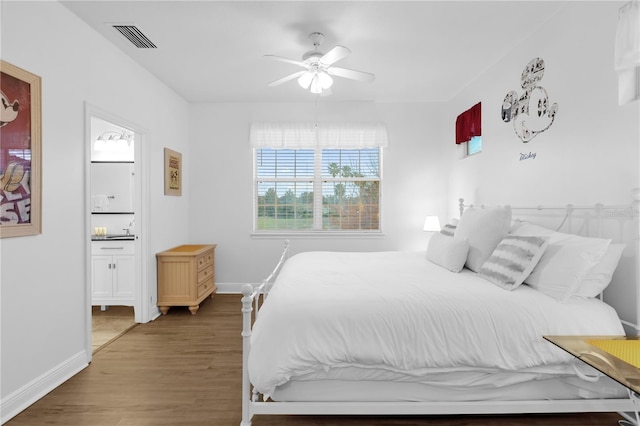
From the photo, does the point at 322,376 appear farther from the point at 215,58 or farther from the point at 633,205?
the point at 215,58

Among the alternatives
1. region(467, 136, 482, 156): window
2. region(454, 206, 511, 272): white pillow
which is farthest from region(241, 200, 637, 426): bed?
region(467, 136, 482, 156): window

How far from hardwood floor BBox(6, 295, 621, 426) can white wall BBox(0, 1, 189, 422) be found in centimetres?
20

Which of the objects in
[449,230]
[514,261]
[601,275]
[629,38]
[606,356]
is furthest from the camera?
[449,230]

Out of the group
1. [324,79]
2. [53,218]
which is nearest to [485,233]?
[324,79]

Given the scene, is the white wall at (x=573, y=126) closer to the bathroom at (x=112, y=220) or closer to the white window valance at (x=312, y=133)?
the white window valance at (x=312, y=133)

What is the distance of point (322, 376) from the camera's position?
1.70m

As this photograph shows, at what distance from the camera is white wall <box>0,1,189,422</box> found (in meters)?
1.99

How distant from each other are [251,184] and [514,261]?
3464 mm

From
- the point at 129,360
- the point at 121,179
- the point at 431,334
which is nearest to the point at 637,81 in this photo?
the point at 431,334

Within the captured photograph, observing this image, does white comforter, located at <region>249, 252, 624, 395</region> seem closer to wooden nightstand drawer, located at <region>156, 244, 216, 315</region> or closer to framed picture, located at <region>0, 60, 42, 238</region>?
framed picture, located at <region>0, 60, 42, 238</region>

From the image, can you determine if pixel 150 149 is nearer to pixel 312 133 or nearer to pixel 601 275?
pixel 312 133

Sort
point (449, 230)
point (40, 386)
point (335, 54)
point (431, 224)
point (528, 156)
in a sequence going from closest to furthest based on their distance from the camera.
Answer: point (40, 386)
point (335, 54)
point (528, 156)
point (449, 230)
point (431, 224)

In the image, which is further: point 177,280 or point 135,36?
point 177,280

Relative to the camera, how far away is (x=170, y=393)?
2197mm
